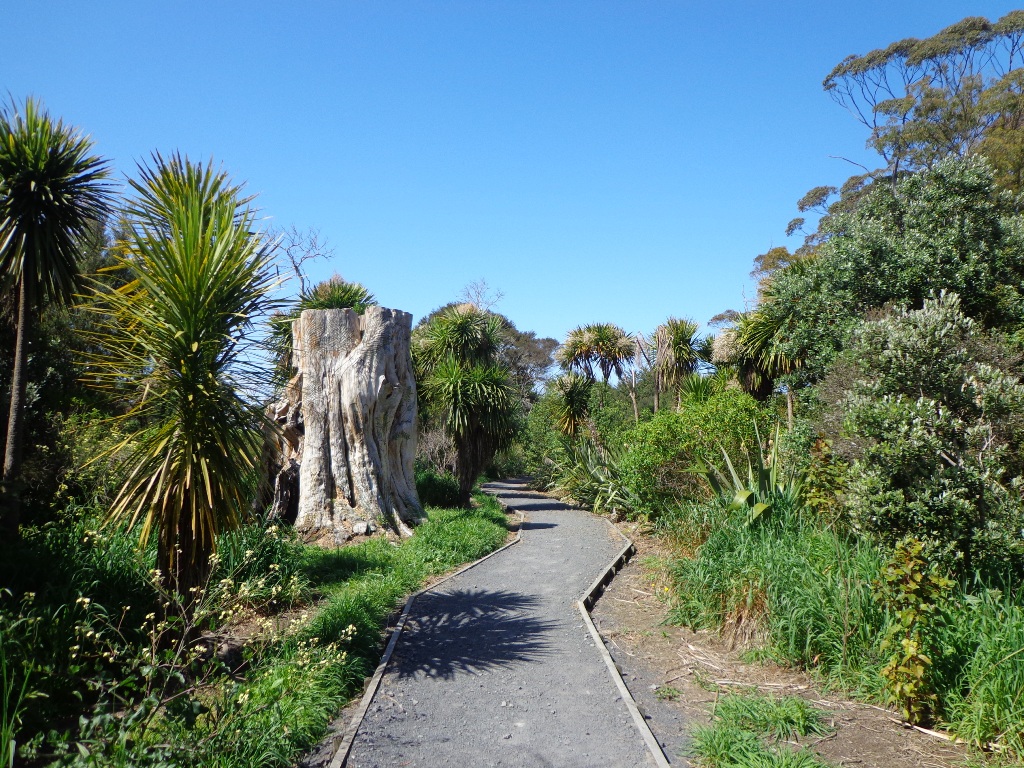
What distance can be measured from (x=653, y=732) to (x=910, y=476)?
9.36ft

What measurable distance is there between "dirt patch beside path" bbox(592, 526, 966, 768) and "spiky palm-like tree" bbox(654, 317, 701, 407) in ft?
42.9

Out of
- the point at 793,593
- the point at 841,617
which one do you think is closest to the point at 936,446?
the point at 841,617

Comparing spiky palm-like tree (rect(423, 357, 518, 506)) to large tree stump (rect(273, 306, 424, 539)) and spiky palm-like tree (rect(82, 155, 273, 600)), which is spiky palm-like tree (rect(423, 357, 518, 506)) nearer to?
large tree stump (rect(273, 306, 424, 539))

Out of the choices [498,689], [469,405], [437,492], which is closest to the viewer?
[498,689]

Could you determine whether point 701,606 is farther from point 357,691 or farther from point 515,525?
point 515,525

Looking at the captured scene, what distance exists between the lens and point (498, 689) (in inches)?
238

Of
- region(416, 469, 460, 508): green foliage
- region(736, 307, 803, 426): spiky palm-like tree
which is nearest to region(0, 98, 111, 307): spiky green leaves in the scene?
region(416, 469, 460, 508): green foliage

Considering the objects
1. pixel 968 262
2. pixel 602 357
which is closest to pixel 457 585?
pixel 968 262

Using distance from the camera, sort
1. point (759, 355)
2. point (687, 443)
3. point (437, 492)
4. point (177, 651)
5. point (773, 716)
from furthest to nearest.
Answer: point (437, 492), point (759, 355), point (687, 443), point (773, 716), point (177, 651)

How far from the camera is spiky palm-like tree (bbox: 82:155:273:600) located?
5.60 metres

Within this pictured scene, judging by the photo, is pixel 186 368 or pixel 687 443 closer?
pixel 186 368

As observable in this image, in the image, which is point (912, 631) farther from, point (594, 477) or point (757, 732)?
point (594, 477)

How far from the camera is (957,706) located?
477cm

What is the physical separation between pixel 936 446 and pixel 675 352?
53.1 feet
